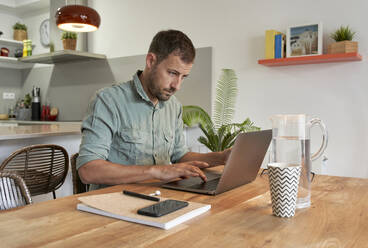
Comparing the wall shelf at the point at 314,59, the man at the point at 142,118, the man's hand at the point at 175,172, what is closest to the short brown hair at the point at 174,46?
the man at the point at 142,118

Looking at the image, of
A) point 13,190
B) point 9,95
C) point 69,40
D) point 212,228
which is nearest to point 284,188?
point 212,228

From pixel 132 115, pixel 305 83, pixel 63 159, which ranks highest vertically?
pixel 305 83

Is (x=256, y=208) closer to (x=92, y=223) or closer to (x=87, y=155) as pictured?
(x=92, y=223)

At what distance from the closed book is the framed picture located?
60mm

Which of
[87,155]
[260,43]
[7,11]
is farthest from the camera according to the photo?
[7,11]

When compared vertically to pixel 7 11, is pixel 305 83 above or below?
below

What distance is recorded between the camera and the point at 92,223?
33.2 inches

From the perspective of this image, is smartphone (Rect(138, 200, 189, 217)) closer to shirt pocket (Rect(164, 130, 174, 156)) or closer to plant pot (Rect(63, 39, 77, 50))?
shirt pocket (Rect(164, 130, 174, 156))

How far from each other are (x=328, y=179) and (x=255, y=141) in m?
0.47

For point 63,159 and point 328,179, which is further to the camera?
point 63,159

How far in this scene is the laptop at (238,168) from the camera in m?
1.12

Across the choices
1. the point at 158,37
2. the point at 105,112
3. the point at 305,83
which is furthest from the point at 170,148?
the point at 305,83

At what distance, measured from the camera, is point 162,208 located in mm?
897

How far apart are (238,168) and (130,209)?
0.43 m
